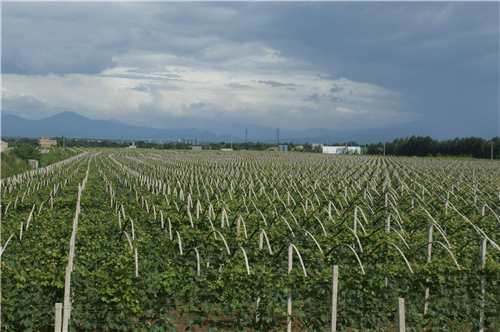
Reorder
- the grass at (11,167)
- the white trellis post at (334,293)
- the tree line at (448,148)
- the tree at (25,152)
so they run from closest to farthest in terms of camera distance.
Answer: the white trellis post at (334,293) < the grass at (11,167) < the tree at (25,152) < the tree line at (448,148)

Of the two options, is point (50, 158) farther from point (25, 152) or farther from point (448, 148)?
point (448, 148)

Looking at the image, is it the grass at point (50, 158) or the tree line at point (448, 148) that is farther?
the tree line at point (448, 148)

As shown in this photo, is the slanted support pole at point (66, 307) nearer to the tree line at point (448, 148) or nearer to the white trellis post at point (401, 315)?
the white trellis post at point (401, 315)

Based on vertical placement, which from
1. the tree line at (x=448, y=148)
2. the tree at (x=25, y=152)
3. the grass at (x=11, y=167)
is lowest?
the grass at (x=11, y=167)

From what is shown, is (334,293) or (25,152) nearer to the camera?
(334,293)

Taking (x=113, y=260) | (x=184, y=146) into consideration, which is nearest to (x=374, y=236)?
(x=113, y=260)

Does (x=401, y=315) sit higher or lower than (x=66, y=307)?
higher

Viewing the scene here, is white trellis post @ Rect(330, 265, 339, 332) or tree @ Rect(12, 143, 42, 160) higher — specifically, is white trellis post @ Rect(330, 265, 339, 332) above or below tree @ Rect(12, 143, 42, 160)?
below

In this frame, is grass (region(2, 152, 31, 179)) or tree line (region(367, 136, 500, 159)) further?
tree line (region(367, 136, 500, 159))

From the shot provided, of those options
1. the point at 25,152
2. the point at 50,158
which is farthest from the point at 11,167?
the point at 50,158

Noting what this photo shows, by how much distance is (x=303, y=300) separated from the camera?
181 inches

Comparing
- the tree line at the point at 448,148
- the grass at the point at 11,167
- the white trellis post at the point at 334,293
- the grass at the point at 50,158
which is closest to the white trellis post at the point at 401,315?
the white trellis post at the point at 334,293

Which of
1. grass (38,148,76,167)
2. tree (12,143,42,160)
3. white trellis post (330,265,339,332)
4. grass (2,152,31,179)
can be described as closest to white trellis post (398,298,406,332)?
white trellis post (330,265,339,332)

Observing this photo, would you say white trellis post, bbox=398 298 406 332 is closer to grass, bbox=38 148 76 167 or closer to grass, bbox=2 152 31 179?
grass, bbox=2 152 31 179
